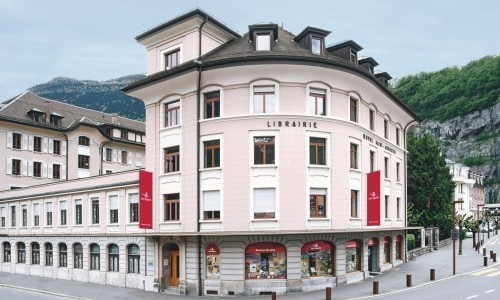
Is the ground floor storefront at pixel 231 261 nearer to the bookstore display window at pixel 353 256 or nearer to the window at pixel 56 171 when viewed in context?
the bookstore display window at pixel 353 256

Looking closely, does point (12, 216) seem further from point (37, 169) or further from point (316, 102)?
point (316, 102)

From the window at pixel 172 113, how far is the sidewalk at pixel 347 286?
1105cm

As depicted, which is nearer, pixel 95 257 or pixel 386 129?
pixel 95 257

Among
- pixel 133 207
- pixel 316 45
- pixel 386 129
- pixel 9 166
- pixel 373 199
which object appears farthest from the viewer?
pixel 9 166

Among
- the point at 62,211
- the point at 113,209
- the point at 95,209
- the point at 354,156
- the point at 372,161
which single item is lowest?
the point at 62,211

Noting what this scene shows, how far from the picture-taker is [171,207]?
3338 cm

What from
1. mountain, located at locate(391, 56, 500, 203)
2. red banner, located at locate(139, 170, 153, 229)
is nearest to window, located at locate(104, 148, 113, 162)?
red banner, located at locate(139, 170, 153, 229)

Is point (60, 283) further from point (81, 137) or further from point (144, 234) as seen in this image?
point (81, 137)

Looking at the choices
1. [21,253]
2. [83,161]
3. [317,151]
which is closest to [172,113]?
[317,151]

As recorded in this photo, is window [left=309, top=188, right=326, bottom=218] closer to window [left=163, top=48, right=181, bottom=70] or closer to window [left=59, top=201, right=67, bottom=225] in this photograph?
window [left=163, top=48, right=181, bottom=70]

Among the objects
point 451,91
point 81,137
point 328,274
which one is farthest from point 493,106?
point 328,274

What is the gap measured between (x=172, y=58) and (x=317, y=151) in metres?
11.8

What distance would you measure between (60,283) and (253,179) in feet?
64.9

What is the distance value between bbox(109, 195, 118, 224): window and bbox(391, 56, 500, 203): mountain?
144202 mm
